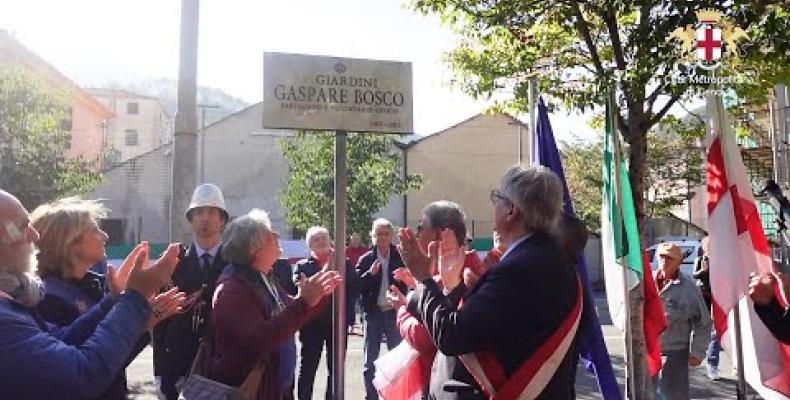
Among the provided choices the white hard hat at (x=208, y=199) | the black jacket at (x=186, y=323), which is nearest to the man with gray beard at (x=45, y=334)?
the black jacket at (x=186, y=323)

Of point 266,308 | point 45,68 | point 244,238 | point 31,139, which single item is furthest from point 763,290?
point 45,68

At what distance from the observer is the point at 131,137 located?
70.2m

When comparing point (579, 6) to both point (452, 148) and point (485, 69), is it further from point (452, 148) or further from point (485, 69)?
point (452, 148)

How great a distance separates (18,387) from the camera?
76.2 inches

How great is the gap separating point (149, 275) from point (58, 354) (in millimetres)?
399

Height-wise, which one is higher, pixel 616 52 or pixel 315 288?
pixel 616 52

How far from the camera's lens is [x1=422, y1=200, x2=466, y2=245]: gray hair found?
140 inches

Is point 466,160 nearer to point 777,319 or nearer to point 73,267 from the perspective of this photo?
point 777,319

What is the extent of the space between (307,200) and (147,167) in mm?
13409

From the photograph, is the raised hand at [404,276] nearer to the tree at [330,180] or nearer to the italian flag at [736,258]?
the italian flag at [736,258]

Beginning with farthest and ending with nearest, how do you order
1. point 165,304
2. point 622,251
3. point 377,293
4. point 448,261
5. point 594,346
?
1. point 377,293
2. point 622,251
3. point 594,346
4. point 448,261
5. point 165,304

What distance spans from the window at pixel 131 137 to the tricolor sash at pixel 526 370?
72.0 m

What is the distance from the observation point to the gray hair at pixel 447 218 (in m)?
3.56

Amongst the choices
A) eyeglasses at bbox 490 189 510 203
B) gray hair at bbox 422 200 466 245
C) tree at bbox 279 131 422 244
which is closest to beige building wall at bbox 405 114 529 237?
tree at bbox 279 131 422 244
